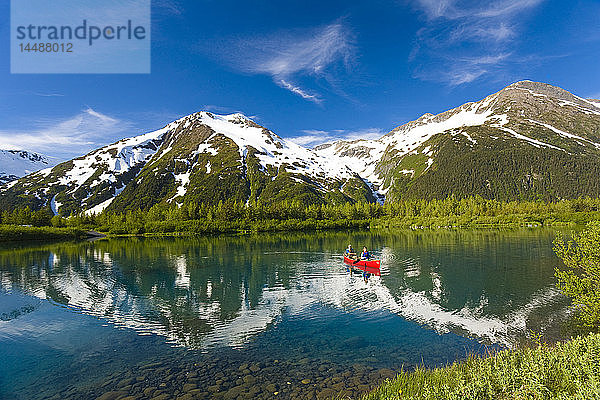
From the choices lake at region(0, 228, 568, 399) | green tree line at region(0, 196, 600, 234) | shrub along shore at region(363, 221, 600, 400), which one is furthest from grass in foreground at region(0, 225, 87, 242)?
shrub along shore at region(363, 221, 600, 400)

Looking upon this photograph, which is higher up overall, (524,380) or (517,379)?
(524,380)

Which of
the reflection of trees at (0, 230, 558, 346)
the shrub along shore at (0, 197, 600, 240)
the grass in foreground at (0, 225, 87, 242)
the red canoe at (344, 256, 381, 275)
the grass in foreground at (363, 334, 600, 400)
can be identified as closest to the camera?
the grass in foreground at (363, 334, 600, 400)

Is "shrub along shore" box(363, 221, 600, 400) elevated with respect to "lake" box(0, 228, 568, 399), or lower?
elevated

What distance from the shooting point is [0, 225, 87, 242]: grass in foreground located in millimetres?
125375

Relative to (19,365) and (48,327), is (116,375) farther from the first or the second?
(48,327)

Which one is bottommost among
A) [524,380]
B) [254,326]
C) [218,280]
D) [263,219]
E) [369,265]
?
[218,280]

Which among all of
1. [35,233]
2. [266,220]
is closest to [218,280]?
[35,233]

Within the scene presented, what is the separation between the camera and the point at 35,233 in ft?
445

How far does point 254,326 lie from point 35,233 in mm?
148384

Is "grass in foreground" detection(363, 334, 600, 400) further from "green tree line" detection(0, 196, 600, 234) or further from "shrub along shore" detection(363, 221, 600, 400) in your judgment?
→ "green tree line" detection(0, 196, 600, 234)

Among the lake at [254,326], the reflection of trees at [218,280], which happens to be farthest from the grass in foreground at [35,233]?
the lake at [254,326]

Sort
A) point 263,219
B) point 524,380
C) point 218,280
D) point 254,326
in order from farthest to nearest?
1. point 263,219
2. point 218,280
3. point 254,326
4. point 524,380

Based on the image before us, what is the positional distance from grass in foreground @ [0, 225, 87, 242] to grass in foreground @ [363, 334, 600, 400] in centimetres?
15619

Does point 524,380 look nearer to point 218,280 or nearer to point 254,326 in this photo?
point 254,326
